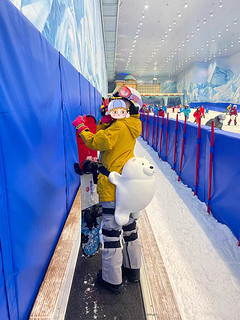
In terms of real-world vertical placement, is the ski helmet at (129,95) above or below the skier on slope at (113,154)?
above

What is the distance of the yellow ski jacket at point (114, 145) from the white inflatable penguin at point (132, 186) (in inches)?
4.1

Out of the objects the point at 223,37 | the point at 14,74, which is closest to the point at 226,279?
the point at 14,74

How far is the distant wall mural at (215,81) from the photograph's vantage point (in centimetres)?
3250

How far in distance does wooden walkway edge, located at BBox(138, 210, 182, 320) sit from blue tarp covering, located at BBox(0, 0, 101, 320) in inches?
33.2

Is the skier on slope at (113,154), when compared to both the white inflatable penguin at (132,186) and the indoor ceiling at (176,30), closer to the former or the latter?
the white inflatable penguin at (132,186)

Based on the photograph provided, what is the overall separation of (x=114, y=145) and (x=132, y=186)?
1.20ft

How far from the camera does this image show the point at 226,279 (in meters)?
2.29

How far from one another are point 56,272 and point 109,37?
704 inches

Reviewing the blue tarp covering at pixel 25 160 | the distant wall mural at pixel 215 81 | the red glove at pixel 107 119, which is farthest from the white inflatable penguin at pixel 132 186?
the distant wall mural at pixel 215 81

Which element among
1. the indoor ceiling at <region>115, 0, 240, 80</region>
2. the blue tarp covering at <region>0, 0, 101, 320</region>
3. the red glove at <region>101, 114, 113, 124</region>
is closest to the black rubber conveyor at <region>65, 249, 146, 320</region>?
the blue tarp covering at <region>0, 0, 101, 320</region>

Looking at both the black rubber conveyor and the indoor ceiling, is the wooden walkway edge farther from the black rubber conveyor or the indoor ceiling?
the indoor ceiling

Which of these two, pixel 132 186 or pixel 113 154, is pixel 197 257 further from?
pixel 113 154

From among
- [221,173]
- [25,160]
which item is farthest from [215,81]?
[25,160]

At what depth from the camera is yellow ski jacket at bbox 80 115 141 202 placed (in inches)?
72.7
